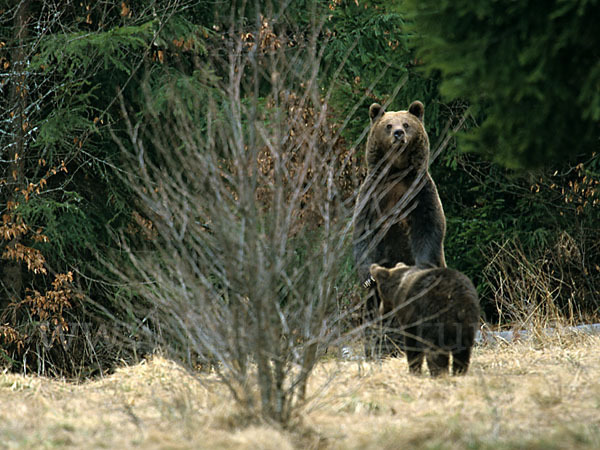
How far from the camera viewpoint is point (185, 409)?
4305 mm

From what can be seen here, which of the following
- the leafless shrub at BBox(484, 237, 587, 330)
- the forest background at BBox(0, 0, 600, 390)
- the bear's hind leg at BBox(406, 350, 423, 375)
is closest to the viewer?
the bear's hind leg at BBox(406, 350, 423, 375)

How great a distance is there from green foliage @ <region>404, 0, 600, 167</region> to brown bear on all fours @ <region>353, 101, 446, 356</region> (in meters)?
2.09

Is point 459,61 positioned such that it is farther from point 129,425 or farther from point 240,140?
point 129,425

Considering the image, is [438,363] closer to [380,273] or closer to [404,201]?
[380,273]

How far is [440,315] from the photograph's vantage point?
5.08 meters

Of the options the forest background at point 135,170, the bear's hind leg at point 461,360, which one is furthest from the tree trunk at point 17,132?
the bear's hind leg at point 461,360

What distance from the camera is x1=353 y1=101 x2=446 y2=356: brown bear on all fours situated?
6.46 metres

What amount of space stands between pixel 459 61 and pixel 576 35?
0.58m

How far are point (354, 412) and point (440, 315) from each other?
0.88 m

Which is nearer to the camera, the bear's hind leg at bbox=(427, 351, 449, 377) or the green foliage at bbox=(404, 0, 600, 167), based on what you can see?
the green foliage at bbox=(404, 0, 600, 167)

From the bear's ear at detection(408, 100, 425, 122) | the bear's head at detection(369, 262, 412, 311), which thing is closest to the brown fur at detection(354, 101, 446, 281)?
the bear's ear at detection(408, 100, 425, 122)

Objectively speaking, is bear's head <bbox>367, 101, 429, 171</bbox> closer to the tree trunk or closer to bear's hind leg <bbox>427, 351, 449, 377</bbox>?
bear's hind leg <bbox>427, 351, 449, 377</bbox>

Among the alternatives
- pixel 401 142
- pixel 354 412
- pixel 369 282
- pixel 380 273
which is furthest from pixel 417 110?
pixel 354 412

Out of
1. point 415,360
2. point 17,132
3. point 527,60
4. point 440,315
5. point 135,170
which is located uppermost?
point 527,60
